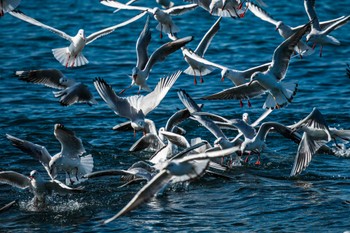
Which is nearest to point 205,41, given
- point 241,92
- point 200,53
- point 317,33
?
point 200,53

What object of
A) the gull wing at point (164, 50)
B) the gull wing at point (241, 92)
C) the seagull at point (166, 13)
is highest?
the seagull at point (166, 13)

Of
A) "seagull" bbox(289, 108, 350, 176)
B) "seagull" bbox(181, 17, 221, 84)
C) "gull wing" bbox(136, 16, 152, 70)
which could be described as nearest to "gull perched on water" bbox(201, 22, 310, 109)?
"seagull" bbox(289, 108, 350, 176)

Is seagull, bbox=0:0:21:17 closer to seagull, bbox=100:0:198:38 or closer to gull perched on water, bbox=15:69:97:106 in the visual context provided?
gull perched on water, bbox=15:69:97:106

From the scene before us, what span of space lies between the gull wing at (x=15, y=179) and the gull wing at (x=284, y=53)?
13.1ft

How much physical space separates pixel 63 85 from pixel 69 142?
85.1 inches

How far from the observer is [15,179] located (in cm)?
1259

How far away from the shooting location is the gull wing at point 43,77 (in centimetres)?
1455

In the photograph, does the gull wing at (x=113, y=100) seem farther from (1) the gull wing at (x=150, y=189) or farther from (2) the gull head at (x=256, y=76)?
(1) the gull wing at (x=150, y=189)

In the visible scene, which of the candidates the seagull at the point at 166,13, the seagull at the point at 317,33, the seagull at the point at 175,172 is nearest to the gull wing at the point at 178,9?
the seagull at the point at 166,13

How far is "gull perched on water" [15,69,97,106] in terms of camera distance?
47.2 feet

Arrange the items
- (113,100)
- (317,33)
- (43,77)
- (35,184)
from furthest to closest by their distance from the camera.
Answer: (317,33) < (43,77) < (113,100) < (35,184)

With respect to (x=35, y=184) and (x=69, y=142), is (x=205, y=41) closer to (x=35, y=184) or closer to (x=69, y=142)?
(x=69, y=142)

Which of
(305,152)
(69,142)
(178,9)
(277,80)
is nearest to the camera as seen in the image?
(69,142)

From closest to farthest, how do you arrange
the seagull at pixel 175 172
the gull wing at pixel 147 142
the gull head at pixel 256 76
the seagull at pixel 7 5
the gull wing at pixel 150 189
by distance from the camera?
1. the gull wing at pixel 150 189
2. the seagull at pixel 175 172
3. the gull head at pixel 256 76
4. the seagull at pixel 7 5
5. the gull wing at pixel 147 142
